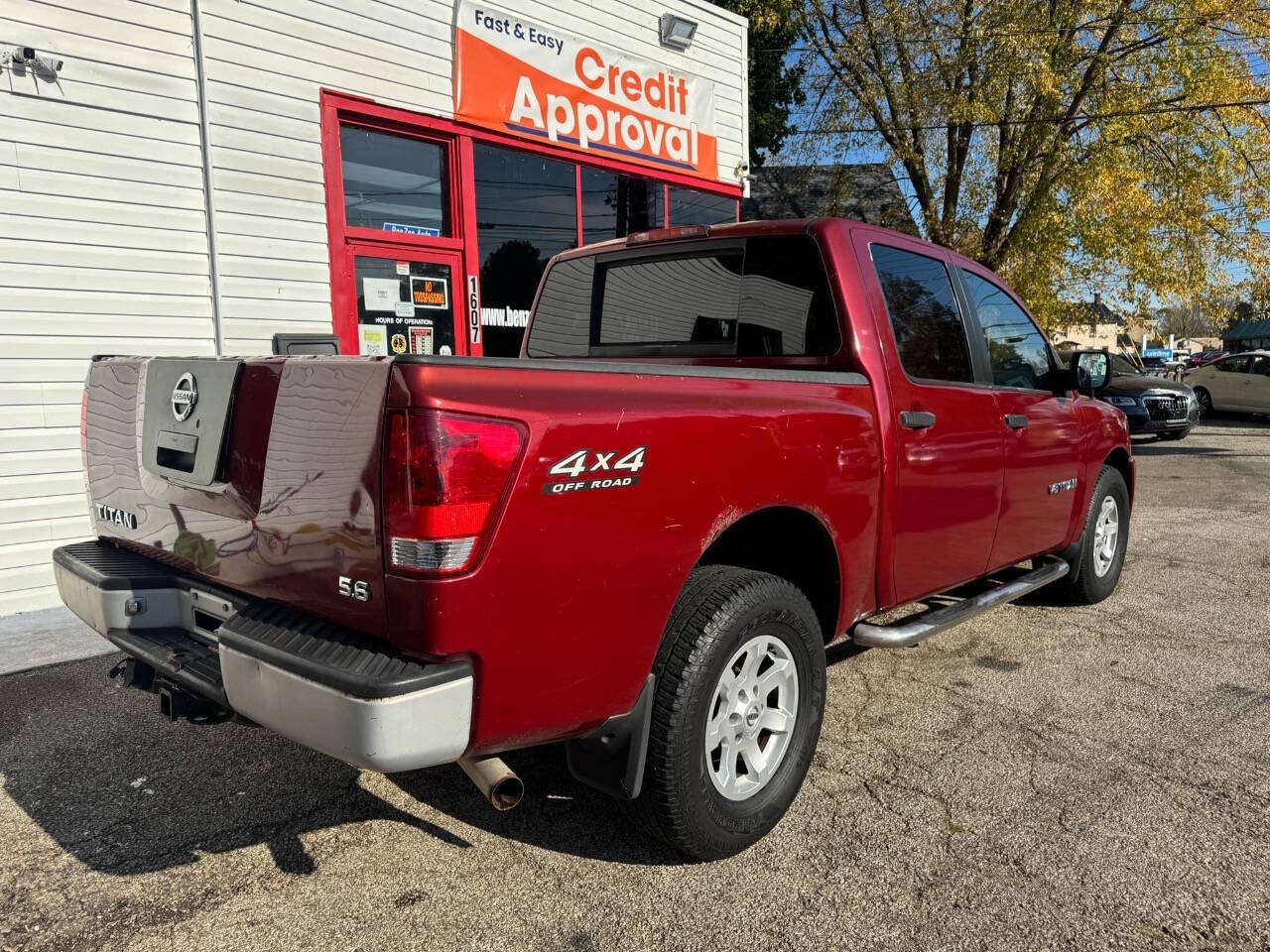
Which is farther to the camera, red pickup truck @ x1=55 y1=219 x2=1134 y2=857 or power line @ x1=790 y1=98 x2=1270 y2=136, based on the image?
power line @ x1=790 y1=98 x2=1270 y2=136

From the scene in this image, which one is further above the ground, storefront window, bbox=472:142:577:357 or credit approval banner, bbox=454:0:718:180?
credit approval banner, bbox=454:0:718:180

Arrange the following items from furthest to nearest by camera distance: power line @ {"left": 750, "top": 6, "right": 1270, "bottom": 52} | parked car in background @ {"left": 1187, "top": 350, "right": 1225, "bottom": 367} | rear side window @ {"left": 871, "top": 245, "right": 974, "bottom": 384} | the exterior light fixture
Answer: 1. parked car in background @ {"left": 1187, "top": 350, "right": 1225, "bottom": 367}
2. power line @ {"left": 750, "top": 6, "right": 1270, "bottom": 52}
3. the exterior light fixture
4. rear side window @ {"left": 871, "top": 245, "right": 974, "bottom": 384}

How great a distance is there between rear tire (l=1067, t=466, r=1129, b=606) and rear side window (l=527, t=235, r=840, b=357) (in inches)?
103

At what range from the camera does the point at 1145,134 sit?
45.4 ft

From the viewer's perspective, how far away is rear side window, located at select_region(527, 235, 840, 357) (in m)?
3.34

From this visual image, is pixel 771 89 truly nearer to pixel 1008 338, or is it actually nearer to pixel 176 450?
pixel 1008 338

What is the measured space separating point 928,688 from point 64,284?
5.55m

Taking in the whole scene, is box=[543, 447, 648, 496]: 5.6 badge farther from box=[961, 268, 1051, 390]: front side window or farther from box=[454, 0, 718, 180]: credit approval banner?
box=[454, 0, 718, 180]: credit approval banner

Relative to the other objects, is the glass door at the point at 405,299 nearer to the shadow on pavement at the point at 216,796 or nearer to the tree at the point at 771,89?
the shadow on pavement at the point at 216,796

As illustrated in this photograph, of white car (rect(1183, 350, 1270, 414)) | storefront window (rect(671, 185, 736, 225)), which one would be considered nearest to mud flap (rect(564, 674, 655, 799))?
storefront window (rect(671, 185, 736, 225))

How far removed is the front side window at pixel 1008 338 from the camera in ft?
13.6

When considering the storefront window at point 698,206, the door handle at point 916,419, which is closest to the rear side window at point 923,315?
the door handle at point 916,419

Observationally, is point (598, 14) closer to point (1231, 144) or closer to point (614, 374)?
point (614, 374)

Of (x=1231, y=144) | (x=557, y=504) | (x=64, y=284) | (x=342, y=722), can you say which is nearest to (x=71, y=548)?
(x=342, y=722)
